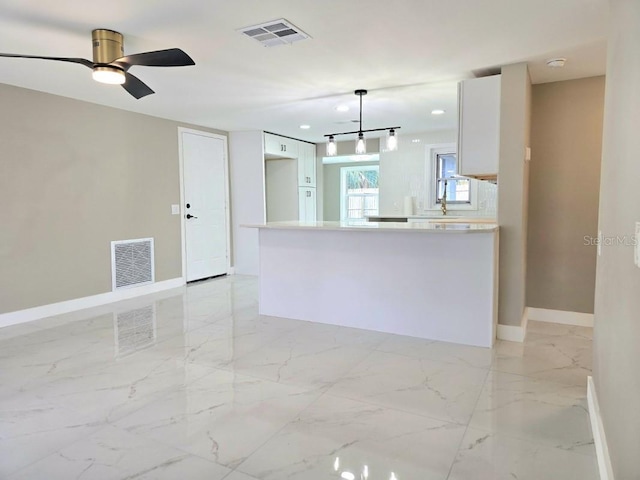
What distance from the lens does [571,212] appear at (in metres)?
3.83

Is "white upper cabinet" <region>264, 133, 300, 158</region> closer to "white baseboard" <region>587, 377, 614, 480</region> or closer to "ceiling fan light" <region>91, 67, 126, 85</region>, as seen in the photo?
"ceiling fan light" <region>91, 67, 126, 85</region>

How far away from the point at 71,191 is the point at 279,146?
10.6 feet

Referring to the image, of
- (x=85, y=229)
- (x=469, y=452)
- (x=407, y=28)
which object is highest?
(x=407, y=28)

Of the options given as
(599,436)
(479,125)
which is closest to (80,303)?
(479,125)

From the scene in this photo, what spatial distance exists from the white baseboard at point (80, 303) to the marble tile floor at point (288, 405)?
0.26m

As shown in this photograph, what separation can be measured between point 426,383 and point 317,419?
794 mm

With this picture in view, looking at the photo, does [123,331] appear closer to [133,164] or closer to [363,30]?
[133,164]

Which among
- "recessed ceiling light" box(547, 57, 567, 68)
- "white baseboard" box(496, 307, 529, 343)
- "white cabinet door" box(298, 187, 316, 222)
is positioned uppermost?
"recessed ceiling light" box(547, 57, 567, 68)

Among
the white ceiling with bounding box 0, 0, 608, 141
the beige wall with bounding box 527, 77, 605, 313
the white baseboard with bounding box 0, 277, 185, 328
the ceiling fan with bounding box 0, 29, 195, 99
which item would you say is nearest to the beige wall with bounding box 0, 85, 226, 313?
the white baseboard with bounding box 0, 277, 185, 328

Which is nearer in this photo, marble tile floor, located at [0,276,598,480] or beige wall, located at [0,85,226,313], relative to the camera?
marble tile floor, located at [0,276,598,480]

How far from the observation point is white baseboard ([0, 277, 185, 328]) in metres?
3.92

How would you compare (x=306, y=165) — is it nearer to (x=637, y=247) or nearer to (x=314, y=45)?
(x=314, y=45)

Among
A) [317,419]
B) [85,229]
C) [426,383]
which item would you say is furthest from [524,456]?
[85,229]

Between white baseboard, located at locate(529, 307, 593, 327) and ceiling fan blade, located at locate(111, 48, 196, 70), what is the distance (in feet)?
12.2
